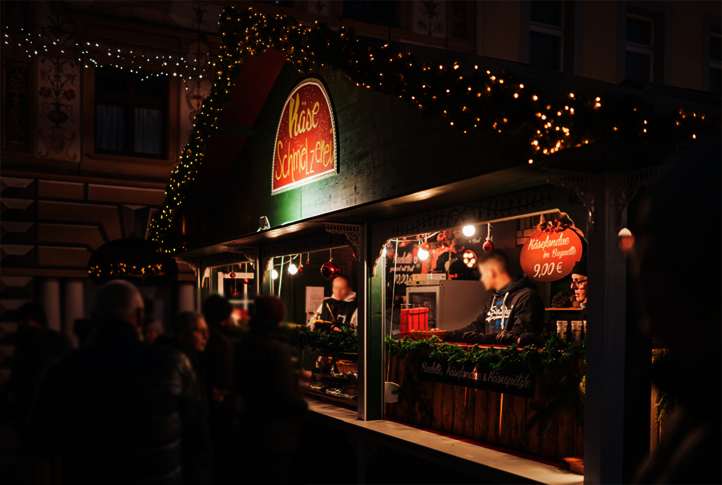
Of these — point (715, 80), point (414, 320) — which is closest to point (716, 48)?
point (715, 80)

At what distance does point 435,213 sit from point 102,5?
1230 cm

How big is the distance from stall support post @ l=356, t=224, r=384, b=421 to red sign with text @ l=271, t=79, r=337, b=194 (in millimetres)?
1151

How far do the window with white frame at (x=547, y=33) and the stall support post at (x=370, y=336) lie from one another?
36.7 feet

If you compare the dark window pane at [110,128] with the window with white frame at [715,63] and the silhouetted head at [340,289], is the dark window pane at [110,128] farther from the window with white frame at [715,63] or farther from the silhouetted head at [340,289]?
the window with white frame at [715,63]

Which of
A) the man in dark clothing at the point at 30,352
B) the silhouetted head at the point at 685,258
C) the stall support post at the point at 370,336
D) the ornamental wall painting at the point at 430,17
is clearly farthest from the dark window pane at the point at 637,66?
the silhouetted head at the point at 685,258

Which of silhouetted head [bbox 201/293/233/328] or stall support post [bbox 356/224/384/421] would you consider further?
stall support post [bbox 356/224/384/421]

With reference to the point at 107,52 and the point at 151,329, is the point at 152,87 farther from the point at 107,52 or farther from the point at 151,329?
the point at 151,329

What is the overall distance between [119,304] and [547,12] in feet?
58.1

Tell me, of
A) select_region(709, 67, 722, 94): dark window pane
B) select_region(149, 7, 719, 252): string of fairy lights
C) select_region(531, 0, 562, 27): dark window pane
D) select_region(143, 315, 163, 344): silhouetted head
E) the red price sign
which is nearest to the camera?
select_region(143, 315, 163, 344): silhouetted head

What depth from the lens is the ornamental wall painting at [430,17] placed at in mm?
17781

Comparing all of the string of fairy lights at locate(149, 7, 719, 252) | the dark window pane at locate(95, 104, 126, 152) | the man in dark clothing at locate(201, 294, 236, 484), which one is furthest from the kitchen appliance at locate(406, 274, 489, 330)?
the man in dark clothing at locate(201, 294, 236, 484)

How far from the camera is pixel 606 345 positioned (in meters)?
4.85

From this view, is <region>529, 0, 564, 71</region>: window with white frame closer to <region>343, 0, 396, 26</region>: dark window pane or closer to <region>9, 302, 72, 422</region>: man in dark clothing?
<region>343, 0, 396, 26</region>: dark window pane

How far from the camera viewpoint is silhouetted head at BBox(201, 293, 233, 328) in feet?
4.45
